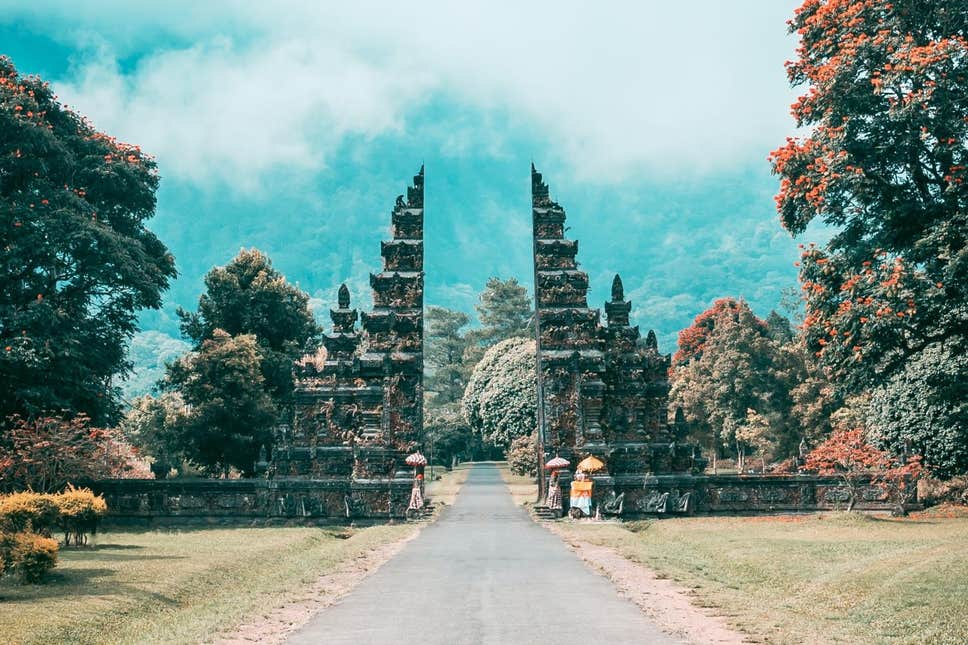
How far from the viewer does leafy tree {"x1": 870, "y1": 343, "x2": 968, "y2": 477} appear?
64.1ft

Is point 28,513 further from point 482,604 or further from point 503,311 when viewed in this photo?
point 503,311

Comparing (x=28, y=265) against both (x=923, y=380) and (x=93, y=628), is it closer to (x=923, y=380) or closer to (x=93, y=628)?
(x=93, y=628)

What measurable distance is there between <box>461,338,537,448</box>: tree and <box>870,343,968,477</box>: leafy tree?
5054 centimetres

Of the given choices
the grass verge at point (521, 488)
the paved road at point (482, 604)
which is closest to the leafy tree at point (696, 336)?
the grass verge at point (521, 488)

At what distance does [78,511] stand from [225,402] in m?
25.7

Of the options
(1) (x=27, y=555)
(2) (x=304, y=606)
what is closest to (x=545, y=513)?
(2) (x=304, y=606)

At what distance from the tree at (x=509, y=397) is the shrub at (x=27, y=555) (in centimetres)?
5598

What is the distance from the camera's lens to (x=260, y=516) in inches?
1389

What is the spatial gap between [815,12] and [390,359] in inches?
869

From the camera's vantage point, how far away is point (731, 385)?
233 ft

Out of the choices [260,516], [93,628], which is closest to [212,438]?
[260,516]

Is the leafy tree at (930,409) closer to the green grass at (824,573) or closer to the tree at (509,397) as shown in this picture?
the green grass at (824,573)

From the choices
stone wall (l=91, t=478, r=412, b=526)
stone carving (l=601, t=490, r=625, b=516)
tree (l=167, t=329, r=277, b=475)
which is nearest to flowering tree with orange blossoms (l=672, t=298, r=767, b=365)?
tree (l=167, t=329, r=277, b=475)

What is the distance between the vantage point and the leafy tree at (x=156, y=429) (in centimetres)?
5003
